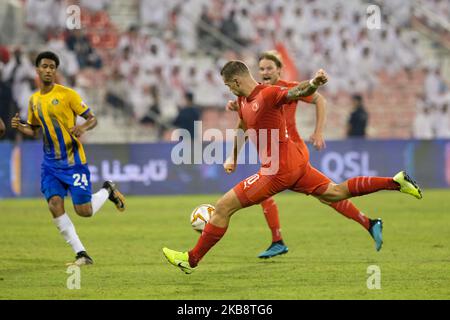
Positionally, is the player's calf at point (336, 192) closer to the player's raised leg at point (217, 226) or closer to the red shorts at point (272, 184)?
the red shorts at point (272, 184)

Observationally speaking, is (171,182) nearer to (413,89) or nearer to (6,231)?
(6,231)

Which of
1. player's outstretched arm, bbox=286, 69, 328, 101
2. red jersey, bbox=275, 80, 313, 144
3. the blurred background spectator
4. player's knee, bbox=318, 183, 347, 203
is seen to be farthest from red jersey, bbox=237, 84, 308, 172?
the blurred background spectator

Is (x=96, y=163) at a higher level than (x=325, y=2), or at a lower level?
lower

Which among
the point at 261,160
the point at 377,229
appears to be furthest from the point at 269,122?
the point at 377,229

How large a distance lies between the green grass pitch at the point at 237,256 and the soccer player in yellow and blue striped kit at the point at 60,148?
1.95 ft

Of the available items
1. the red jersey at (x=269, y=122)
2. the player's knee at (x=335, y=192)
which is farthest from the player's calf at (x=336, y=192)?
the red jersey at (x=269, y=122)

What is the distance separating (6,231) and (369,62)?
43.7 ft

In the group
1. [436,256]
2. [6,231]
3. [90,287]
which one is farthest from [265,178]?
[6,231]

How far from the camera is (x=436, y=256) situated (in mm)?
10570

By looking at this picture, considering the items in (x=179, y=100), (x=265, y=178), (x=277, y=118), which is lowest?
(x=265, y=178)

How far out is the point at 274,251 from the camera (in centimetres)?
1081

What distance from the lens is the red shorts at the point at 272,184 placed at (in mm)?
8883

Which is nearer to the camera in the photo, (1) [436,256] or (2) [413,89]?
(1) [436,256]
